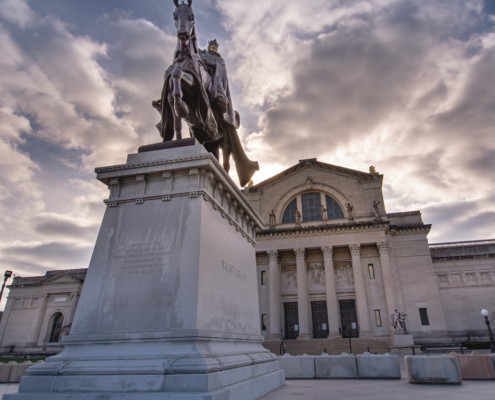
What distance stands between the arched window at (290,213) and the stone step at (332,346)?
505 inches

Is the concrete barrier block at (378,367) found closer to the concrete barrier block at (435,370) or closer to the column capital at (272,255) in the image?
the concrete barrier block at (435,370)

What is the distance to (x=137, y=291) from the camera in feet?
16.7

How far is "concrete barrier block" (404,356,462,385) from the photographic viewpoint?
729 centimetres

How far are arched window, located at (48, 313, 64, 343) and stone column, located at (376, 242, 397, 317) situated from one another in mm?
33933

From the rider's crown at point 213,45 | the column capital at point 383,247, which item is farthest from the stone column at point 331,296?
the rider's crown at point 213,45

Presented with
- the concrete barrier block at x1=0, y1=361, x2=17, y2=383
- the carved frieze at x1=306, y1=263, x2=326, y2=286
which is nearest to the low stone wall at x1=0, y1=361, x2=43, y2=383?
the concrete barrier block at x1=0, y1=361, x2=17, y2=383

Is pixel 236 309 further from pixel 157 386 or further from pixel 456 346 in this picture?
pixel 456 346

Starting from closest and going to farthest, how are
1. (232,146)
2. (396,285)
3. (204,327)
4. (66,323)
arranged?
(204,327) < (232,146) < (396,285) < (66,323)

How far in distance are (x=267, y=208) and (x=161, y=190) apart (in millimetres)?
30951

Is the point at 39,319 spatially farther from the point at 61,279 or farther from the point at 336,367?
the point at 336,367

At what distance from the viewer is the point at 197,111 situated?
25.4ft

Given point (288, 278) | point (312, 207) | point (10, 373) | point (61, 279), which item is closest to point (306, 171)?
point (312, 207)

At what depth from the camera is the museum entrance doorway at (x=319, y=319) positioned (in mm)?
30266

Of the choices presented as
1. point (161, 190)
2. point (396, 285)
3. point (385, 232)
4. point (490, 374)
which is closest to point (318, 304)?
point (396, 285)
